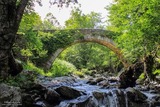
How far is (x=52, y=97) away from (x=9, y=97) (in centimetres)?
212

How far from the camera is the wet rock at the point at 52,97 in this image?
6457 millimetres

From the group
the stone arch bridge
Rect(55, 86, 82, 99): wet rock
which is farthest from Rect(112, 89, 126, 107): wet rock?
the stone arch bridge

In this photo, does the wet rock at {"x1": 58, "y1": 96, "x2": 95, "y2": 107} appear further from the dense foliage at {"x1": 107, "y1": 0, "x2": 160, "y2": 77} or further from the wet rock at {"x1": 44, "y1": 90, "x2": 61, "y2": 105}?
the dense foliage at {"x1": 107, "y1": 0, "x2": 160, "y2": 77}

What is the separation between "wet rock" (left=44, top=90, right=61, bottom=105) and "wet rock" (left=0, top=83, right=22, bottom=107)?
1.67 meters

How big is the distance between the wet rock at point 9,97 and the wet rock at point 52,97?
167 cm

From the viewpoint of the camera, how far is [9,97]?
458 centimetres

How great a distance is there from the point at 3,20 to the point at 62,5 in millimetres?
2538

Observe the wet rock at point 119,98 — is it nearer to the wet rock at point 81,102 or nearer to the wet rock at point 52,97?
A: the wet rock at point 81,102

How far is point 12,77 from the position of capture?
652 centimetres

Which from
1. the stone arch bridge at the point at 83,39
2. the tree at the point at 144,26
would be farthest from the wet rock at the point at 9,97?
the stone arch bridge at the point at 83,39

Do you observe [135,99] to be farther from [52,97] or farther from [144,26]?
[52,97]

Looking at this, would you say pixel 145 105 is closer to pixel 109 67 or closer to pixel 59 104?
pixel 59 104

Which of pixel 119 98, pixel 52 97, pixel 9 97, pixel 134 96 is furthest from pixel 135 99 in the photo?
pixel 9 97

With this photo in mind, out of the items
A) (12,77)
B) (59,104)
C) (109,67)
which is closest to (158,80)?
(59,104)
